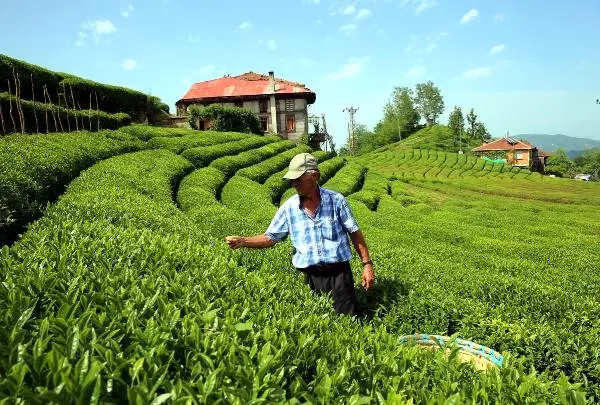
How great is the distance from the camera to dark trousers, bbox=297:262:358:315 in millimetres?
4949

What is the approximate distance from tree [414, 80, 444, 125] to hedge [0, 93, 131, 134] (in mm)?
91273

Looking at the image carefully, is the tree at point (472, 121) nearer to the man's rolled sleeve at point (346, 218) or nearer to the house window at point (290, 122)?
the house window at point (290, 122)

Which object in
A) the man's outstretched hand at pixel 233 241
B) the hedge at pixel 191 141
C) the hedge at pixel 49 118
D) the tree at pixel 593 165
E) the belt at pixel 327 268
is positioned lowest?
the tree at pixel 593 165

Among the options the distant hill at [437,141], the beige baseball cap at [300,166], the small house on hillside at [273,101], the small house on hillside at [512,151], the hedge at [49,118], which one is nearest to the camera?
the beige baseball cap at [300,166]

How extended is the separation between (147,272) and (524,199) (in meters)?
38.5

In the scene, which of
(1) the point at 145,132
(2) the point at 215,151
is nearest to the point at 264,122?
(1) the point at 145,132

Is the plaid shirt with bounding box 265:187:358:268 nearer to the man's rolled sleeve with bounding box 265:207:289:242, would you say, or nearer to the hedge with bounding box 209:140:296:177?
the man's rolled sleeve with bounding box 265:207:289:242

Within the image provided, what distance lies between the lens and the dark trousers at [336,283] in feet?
16.2

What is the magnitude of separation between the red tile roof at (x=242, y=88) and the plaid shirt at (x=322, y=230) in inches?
1875

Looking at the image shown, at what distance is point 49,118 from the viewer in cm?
2619

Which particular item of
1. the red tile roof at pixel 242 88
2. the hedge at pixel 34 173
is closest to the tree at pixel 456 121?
the red tile roof at pixel 242 88

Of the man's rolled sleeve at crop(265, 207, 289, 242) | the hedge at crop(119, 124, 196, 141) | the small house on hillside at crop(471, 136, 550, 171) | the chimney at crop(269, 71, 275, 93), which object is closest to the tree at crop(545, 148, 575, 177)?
the small house on hillside at crop(471, 136, 550, 171)

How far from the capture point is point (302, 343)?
2799 mm

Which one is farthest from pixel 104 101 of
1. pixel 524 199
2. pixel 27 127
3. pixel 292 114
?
pixel 524 199
